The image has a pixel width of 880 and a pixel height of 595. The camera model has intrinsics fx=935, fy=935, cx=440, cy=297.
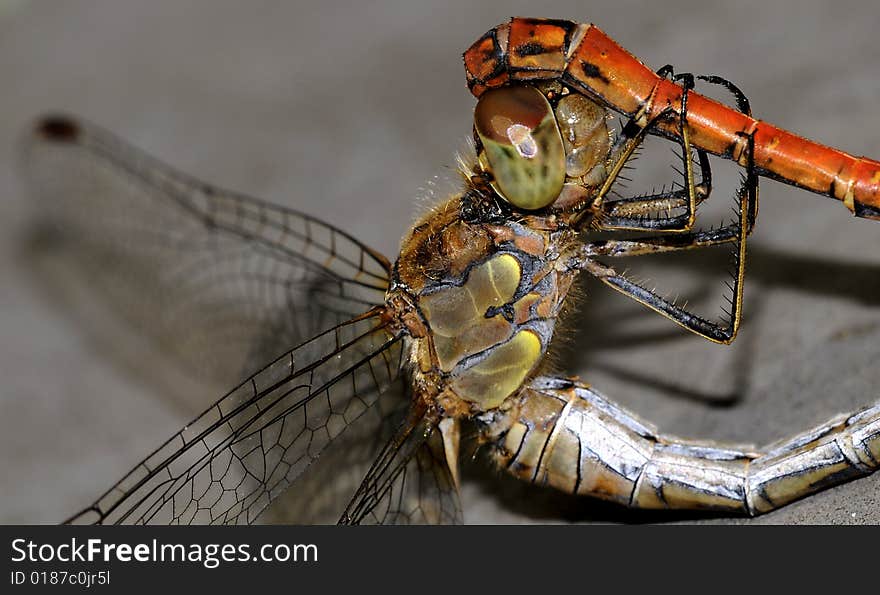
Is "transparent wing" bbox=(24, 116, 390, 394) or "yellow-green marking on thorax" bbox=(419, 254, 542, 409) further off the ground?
"transparent wing" bbox=(24, 116, 390, 394)

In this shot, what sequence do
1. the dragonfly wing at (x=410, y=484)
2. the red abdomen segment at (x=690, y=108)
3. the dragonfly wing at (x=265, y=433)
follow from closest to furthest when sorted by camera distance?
the red abdomen segment at (x=690, y=108) → the dragonfly wing at (x=265, y=433) → the dragonfly wing at (x=410, y=484)

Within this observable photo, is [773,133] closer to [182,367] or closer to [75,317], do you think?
[182,367]

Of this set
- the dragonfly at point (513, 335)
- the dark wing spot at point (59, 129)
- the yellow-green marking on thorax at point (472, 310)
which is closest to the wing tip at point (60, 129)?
the dark wing spot at point (59, 129)

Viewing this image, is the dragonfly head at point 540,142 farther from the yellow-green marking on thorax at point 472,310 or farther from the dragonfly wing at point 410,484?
the dragonfly wing at point 410,484

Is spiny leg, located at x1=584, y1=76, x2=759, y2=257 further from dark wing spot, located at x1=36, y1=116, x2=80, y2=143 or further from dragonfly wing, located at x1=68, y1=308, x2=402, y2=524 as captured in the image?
dark wing spot, located at x1=36, y1=116, x2=80, y2=143

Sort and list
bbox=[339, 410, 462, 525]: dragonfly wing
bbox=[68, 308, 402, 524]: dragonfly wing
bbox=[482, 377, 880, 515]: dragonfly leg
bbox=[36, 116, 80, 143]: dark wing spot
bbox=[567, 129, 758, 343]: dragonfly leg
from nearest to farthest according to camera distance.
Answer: bbox=[567, 129, 758, 343]: dragonfly leg < bbox=[482, 377, 880, 515]: dragonfly leg < bbox=[68, 308, 402, 524]: dragonfly wing < bbox=[339, 410, 462, 525]: dragonfly wing < bbox=[36, 116, 80, 143]: dark wing spot

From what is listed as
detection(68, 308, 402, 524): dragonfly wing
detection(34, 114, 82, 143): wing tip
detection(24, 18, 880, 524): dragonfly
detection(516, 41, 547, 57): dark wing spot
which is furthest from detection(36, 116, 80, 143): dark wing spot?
detection(516, 41, 547, 57): dark wing spot

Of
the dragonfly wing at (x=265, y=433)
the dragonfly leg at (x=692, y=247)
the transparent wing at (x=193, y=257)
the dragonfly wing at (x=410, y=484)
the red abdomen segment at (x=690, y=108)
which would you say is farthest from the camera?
the transparent wing at (x=193, y=257)
